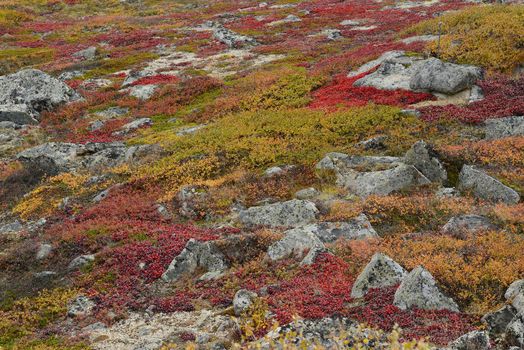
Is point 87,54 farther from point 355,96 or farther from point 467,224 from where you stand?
point 467,224

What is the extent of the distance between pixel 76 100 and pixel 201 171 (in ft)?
94.1

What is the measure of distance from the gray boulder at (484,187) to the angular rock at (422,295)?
34.3 ft

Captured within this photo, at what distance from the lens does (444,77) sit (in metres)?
37.1

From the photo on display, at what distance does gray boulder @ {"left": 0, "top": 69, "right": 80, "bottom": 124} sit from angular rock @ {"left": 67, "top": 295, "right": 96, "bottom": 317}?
36.3 metres

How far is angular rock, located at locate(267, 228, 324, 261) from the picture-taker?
62.4ft

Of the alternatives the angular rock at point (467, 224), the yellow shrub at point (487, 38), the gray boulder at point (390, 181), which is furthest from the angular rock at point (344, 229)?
the yellow shrub at point (487, 38)

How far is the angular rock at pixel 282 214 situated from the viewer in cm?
2308

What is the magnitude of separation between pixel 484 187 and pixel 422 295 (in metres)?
11.7

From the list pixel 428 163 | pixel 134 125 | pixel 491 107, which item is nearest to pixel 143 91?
pixel 134 125

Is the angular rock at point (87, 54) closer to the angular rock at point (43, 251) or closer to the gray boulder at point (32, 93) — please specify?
the gray boulder at point (32, 93)

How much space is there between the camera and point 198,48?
245ft

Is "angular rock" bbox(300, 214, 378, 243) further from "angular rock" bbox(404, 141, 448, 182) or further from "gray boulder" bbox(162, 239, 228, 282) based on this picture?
"angular rock" bbox(404, 141, 448, 182)

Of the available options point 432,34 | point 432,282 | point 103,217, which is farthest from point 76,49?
point 432,282

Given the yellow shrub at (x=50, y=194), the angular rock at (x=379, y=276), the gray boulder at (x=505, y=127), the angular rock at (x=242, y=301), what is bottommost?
the yellow shrub at (x=50, y=194)
